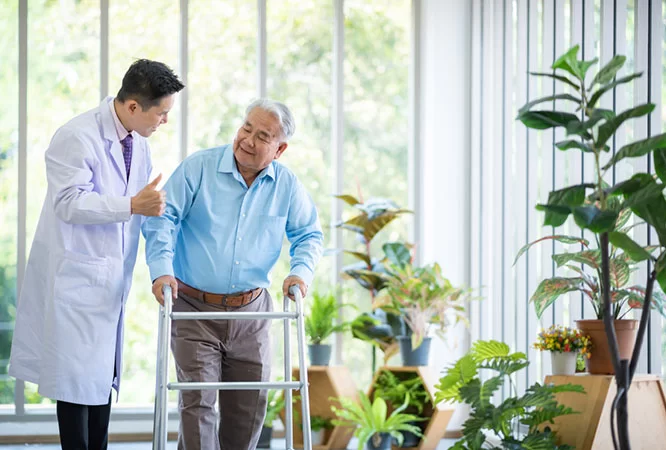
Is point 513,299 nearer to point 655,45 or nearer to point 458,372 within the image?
point 458,372

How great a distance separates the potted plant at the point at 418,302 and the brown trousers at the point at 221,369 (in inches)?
65.2

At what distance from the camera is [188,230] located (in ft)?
10.0

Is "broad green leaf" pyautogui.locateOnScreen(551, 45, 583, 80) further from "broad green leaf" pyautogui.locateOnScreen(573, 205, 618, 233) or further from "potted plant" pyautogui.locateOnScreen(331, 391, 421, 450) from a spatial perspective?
"potted plant" pyautogui.locateOnScreen(331, 391, 421, 450)

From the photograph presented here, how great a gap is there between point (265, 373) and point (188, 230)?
57 centimetres

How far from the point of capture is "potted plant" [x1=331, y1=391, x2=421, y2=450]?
15.0ft

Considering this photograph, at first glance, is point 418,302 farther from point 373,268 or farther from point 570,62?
point 570,62

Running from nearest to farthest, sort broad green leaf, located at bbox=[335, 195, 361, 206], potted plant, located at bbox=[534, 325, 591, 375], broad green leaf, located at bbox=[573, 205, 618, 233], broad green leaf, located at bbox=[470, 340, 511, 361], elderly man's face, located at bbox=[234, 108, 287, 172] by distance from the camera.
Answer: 1. broad green leaf, located at bbox=[573, 205, 618, 233]
2. elderly man's face, located at bbox=[234, 108, 287, 172]
3. potted plant, located at bbox=[534, 325, 591, 375]
4. broad green leaf, located at bbox=[470, 340, 511, 361]
5. broad green leaf, located at bbox=[335, 195, 361, 206]

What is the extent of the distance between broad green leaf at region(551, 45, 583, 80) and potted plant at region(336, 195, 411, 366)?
2.15 m

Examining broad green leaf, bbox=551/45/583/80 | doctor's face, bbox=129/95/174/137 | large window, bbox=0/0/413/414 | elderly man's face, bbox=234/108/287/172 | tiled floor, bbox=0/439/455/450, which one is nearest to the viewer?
broad green leaf, bbox=551/45/583/80

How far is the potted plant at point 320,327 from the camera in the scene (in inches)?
193

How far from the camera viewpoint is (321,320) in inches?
193

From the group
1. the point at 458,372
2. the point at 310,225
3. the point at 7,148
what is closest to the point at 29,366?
the point at 310,225

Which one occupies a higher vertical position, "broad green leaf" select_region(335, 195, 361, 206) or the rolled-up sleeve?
"broad green leaf" select_region(335, 195, 361, 206)

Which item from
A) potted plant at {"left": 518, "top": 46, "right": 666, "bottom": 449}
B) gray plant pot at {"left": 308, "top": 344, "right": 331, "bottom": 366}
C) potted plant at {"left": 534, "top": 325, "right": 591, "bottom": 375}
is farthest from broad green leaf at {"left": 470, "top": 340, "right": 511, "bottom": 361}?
gray plant pot at {"left": 308, "top": 344, "right": 331, "bottom": 366}
